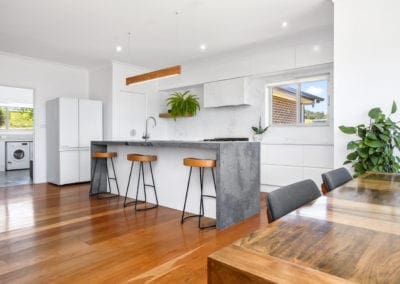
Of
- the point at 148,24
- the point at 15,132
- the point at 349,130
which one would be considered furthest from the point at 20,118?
the point at 349,130

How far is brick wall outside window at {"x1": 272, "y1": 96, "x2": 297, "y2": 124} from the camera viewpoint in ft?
16.5

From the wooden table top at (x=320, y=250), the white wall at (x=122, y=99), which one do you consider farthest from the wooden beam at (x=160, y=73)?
the wooden table top at (x=320, y=250)

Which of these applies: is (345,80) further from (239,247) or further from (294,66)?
(239,247)

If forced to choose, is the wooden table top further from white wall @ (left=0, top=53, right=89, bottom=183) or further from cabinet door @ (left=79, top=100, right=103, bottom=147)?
white wall @ (left=0, top=53, right=89, bottom=183)

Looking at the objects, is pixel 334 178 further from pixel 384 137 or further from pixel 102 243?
pixel 102 243

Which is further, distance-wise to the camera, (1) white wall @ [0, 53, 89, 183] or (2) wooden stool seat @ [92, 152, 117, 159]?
(1) white wall @ [0, 53, 89, 183]

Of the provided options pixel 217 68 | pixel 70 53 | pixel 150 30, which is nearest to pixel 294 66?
pixel 217 68

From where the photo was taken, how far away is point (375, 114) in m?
2.96

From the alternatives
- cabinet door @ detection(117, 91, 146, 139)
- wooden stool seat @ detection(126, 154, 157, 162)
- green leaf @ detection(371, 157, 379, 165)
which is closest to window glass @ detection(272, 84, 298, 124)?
green leaf @ detection(371, 157, 379, 165)

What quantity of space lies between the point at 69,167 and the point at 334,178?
5.38m

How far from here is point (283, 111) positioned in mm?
5125

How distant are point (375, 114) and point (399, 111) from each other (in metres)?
0.29

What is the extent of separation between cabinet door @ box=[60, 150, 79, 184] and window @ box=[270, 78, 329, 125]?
4.22 meters

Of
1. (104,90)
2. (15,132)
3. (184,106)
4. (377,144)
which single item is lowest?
(377,144)
